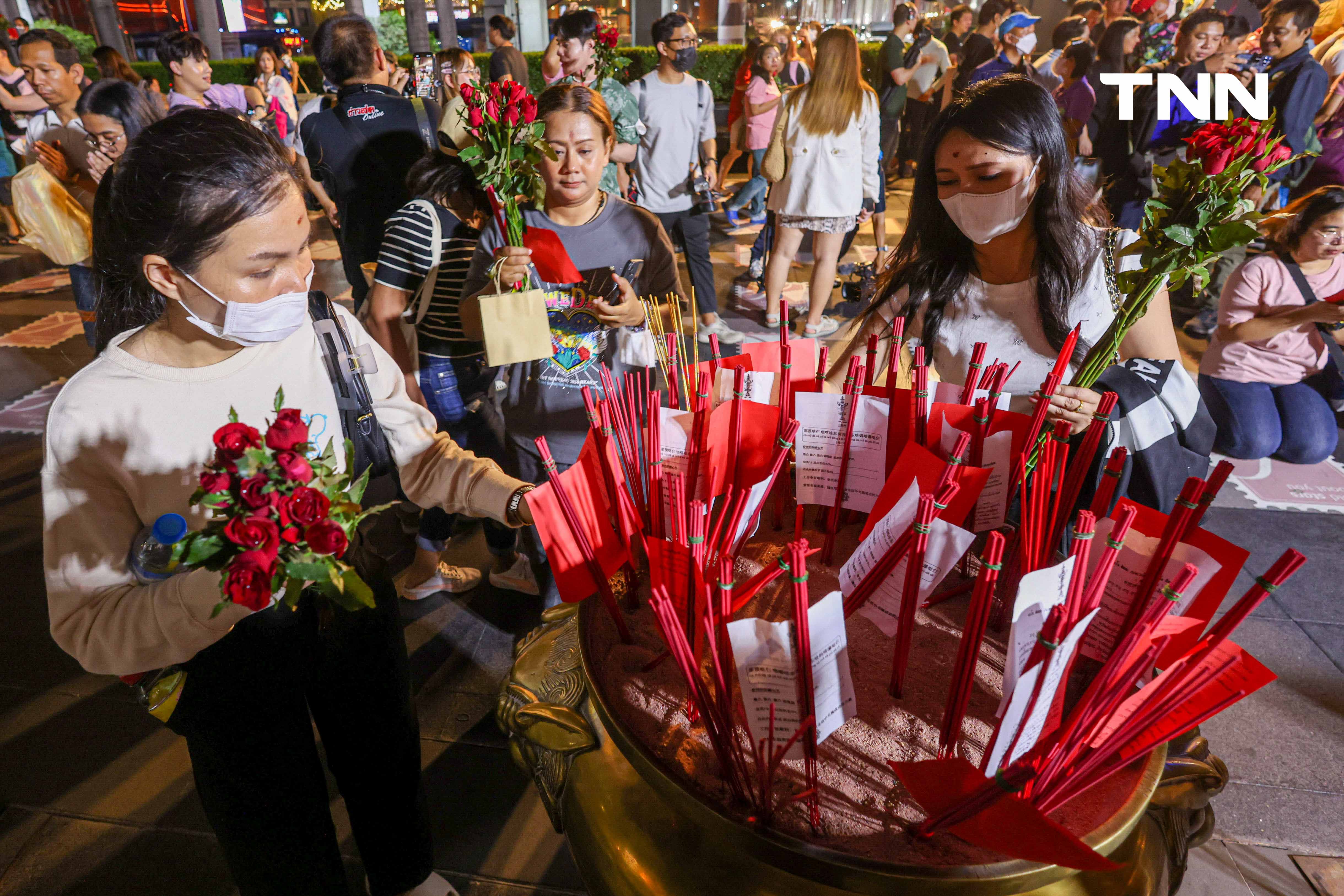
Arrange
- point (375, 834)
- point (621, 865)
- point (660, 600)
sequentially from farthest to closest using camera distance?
1. point (375, 834)
2. point (621, 865)
3. point (660, 600)

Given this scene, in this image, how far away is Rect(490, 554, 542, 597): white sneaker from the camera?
2.51 metres

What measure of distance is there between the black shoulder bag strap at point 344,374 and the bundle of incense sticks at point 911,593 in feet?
2.81

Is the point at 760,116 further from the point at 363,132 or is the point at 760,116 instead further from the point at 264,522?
the point at 264,522

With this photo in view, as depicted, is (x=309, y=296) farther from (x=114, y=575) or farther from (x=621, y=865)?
(x=621, y=865)

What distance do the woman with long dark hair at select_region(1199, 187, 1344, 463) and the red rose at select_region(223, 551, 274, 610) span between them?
370cm

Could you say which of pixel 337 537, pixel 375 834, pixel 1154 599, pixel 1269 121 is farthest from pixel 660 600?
pixel 1269 121

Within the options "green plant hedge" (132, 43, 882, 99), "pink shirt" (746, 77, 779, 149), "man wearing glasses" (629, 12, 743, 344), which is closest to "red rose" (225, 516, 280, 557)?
"man wearing glasses" (629, 12, 743, 344)

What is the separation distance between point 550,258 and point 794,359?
75 centimetres

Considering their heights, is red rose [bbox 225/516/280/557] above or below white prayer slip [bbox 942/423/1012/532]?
above

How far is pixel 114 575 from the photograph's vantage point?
1.01m

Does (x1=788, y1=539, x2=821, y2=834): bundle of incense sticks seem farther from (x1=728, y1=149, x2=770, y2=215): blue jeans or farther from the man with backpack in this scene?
(x1=728, y1=149, x2=770, y2=215): blue jeans

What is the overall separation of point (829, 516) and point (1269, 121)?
0.97m

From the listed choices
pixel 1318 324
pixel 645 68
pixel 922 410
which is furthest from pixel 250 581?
pixel 645 68

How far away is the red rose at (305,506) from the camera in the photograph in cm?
79
